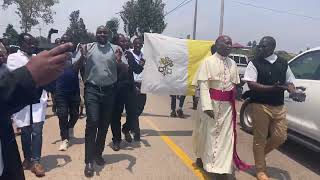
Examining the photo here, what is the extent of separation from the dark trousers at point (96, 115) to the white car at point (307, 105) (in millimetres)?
2916

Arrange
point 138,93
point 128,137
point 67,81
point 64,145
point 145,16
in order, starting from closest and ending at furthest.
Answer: point 64,145
point 67,81
point 128,137
point 138,93
point 145,16

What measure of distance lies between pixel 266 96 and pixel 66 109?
3.43m

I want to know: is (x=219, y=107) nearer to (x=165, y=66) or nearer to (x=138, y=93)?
(x=138, y=93)

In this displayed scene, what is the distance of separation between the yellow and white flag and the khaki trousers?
2872 mm

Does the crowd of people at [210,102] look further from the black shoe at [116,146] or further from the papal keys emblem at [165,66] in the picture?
the papal keys emblem at [165,66]

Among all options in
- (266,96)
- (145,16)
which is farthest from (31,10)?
(266,96)

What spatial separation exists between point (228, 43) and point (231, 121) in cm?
100

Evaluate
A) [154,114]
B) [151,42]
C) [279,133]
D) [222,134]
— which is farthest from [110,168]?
[154,114]

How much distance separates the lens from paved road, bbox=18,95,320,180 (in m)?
6.09

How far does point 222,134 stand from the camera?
5762mm

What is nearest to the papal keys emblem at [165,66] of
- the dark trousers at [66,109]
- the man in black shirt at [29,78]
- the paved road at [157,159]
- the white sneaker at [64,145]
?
the paved road at [157,159]

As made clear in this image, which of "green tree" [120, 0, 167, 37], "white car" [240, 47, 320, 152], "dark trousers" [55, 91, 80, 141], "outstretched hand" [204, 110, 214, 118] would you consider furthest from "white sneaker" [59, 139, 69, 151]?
"green tree" [120, 0, 167, 37]

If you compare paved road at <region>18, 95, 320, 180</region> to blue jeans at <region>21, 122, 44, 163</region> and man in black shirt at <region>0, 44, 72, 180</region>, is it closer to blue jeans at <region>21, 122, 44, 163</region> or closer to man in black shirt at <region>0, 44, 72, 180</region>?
blue jeans at <region>21, 122, 44, 163</region>

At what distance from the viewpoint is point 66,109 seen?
25.2 feet
